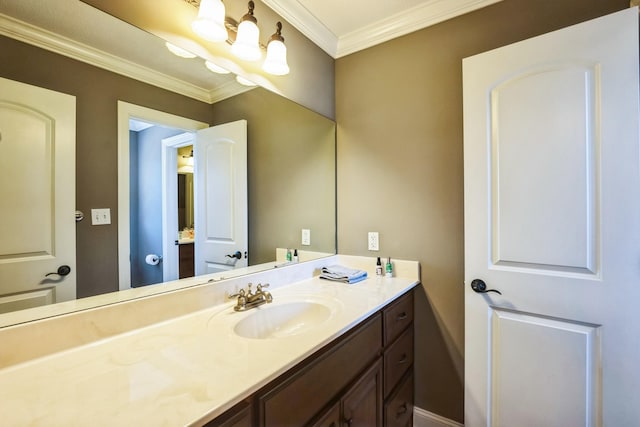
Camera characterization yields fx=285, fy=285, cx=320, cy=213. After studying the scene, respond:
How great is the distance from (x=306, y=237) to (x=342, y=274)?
1.17 ft

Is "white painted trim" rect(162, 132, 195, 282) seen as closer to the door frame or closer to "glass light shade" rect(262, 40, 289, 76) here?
the door frame

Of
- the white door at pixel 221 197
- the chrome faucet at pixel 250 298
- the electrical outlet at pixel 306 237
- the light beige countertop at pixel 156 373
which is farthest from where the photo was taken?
the electrical outlet at pixel 306 237

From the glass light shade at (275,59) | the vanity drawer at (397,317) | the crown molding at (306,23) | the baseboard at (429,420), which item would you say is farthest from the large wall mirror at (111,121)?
the baseboard at (429,420)

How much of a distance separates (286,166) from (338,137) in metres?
0.44

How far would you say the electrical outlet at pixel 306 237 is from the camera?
6.00ft

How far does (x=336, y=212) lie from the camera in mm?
1966

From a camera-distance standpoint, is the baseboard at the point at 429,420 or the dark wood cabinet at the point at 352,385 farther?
the baseboard at the point at 429,420

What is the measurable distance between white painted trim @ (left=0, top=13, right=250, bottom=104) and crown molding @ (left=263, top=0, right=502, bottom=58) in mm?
601

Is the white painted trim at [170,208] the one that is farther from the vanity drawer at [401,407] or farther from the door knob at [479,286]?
the door knob at [479,286]

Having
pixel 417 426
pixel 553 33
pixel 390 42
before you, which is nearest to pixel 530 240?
pixel 553 33

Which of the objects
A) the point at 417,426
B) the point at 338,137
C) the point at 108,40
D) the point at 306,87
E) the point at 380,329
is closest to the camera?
the point at 108,40

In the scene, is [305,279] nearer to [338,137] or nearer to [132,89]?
[338,137]

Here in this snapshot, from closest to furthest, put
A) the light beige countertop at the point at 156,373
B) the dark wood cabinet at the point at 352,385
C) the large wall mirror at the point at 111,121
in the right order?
1. the light beige countertop at the point at 156,373
2. the dark wood cabinet at the point at 352,385
3. the large wall mirror at the point at 111,121

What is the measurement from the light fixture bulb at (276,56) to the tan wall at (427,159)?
24.0 inches
